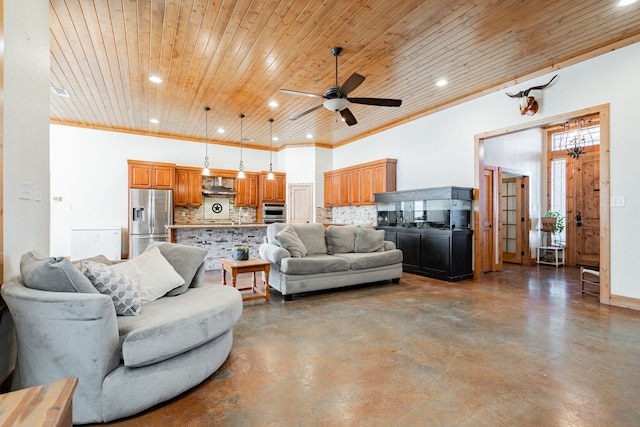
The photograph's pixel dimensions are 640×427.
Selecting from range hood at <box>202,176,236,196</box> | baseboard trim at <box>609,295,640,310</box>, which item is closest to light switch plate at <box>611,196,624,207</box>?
baseboard trim at <box>609,295,640,310</box>

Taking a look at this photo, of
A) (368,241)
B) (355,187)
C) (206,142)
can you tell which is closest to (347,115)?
(368,241)

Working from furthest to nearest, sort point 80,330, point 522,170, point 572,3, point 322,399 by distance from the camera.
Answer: point 522,170 < point 572,3 < point 322,399 < point 80,330

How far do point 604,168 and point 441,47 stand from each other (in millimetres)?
2519

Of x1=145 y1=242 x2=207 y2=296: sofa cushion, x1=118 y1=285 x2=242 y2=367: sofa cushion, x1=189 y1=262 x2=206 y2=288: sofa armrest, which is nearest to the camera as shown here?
x1=118 y1=285 x2=242 y2=367: sofa cushion

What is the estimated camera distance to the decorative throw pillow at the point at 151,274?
2.29m

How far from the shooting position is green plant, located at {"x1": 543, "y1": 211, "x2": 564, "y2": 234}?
6.41m

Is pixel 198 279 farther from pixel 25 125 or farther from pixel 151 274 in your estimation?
pixel 25 125

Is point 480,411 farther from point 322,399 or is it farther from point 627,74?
point 627,74

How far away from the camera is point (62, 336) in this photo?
150 cm

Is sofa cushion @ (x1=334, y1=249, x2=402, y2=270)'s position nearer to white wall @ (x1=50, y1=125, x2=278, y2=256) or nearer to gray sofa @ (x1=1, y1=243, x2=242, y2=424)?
gray sofa @ (x1=1, y1=243, x2=242, y2=424)

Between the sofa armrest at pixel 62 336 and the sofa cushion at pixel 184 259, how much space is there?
990 mm

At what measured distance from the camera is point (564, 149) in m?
6.68

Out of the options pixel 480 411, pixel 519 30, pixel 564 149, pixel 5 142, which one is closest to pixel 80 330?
pixel 5 142

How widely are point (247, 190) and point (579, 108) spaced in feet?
22.8
